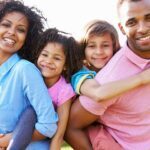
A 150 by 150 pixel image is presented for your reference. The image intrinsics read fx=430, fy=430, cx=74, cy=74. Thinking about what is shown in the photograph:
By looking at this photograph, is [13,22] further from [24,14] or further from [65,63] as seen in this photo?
[65,63]

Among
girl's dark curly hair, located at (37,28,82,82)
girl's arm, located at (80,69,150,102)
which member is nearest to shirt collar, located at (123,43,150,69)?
girl's arm, located at (80,69,150,102)

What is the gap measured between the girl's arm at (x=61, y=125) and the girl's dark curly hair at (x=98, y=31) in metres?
0.55

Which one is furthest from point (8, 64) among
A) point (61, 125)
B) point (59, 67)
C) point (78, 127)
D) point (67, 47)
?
point (78, 127)

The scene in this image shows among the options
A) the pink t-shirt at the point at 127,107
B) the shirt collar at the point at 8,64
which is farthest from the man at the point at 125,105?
the shirt collar at the point at 8,64

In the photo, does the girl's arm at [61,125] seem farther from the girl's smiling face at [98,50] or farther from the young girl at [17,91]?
the girl's smiling face at [98,50]

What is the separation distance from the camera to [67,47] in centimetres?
369

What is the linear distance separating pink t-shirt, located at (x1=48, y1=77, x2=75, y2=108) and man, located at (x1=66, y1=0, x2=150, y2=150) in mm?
100

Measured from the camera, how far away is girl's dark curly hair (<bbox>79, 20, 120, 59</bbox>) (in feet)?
12.2

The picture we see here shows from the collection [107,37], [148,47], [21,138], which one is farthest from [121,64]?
[21,138]

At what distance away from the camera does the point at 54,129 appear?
3.41m

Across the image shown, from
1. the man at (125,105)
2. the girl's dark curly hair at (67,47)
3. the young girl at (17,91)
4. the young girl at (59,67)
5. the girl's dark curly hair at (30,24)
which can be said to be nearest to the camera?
the man at (125,105)

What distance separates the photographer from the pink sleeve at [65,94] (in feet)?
11.5

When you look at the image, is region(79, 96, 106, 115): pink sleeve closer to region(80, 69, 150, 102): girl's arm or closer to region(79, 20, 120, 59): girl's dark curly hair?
region(80, 69, 150, 102): girl's arm

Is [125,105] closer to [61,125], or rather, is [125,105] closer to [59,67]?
[61,125]
